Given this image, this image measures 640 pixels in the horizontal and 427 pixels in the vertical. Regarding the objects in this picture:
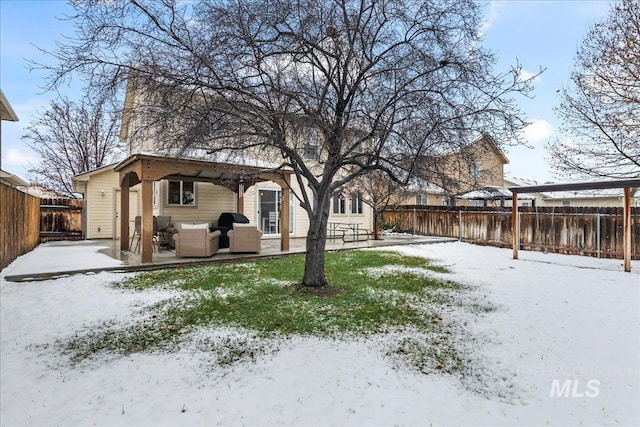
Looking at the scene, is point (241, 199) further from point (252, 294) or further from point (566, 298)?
point (566, 298)

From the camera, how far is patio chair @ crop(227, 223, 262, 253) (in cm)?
1028

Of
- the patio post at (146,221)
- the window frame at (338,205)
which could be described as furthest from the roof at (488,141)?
the window frame at (338,205)

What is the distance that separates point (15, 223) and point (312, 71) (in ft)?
29.9

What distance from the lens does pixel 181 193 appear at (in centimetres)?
1320

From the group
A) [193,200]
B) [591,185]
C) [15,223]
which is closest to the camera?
[591,185]

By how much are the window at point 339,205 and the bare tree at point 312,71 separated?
10.4 meters

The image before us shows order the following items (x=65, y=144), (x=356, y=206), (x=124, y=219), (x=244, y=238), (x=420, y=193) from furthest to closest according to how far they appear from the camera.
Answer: (x=65, y=144) → (x=356, y=206) → (x=124, y=219) → (x=244, y=238) → (x=420, y=193)

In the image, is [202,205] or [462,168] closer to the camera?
[462,168]

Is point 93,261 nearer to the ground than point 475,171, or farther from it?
nearer to the ground

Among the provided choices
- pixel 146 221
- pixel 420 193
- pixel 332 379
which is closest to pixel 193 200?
pixel 146 221

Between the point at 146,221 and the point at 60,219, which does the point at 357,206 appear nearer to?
the point at 146,221

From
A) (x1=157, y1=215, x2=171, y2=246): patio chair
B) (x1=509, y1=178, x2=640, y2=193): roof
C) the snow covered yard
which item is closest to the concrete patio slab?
(x1=157, y1=215, x2=171, y2=246): patio chair

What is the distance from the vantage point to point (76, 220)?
50.2 feet

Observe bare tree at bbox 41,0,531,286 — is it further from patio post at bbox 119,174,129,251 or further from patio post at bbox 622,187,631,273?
patio post at bbox 119,174,129,251
